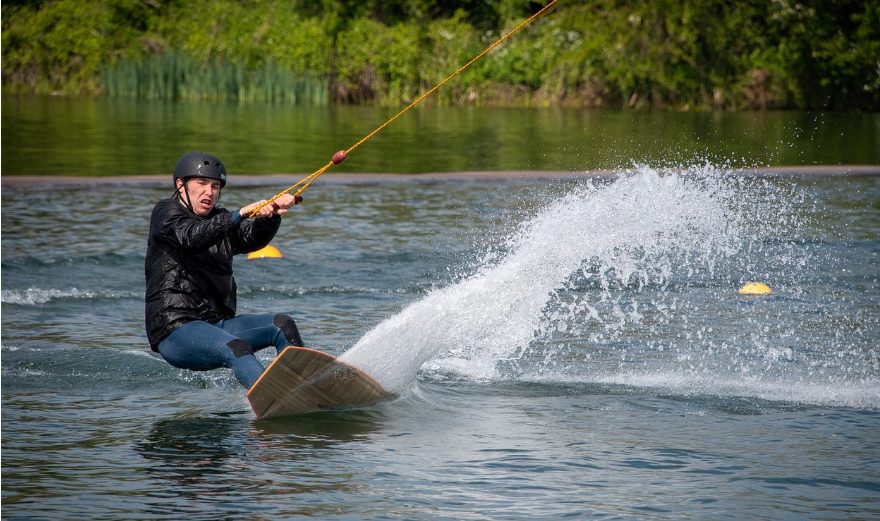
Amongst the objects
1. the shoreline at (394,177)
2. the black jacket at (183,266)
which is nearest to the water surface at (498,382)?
the black jacket at (183,266)

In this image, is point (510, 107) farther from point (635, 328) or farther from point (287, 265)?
point (635, 328)

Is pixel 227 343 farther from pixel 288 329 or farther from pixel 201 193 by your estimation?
pixel 201 193

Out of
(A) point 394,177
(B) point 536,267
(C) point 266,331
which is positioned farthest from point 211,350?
(A) point 394,177

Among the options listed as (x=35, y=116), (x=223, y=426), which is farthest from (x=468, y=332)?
(x=35, y=116)

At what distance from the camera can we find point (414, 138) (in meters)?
31.0

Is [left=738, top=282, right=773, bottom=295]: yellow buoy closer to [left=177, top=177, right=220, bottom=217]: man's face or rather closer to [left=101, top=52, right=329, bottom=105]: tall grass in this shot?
[left=177, top=177, right=220, bottom=217]: man's face

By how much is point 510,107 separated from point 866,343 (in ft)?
118

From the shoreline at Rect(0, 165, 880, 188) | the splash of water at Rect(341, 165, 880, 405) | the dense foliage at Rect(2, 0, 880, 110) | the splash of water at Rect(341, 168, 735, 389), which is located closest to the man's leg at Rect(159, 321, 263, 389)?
the splash of water at Rect(341, 165, 880, 405)

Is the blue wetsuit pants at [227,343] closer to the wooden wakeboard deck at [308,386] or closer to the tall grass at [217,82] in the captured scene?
the wooden wakeboard deck at [308,386]

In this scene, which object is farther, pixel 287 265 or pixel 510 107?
pixel 510 107

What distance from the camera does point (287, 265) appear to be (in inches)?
538

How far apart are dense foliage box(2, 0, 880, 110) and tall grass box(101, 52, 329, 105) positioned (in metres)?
0.05

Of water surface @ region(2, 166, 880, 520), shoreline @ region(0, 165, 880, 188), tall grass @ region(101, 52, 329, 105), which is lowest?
water surface @ region(2, 166, 880, 520)

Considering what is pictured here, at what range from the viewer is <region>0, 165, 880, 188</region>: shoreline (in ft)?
66.5
